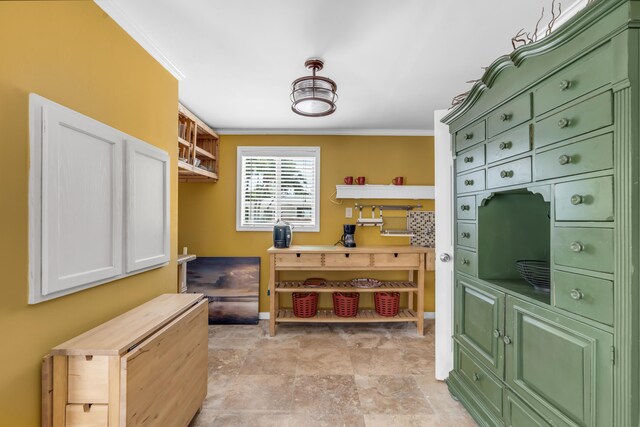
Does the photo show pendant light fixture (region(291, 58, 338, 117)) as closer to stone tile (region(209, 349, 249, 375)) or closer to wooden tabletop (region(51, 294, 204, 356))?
wooden tabletop (region(51, 294, 204, 356))

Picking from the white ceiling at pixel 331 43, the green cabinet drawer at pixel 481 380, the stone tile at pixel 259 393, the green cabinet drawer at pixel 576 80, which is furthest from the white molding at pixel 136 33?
the green cabinet drawer at pixel 481 380

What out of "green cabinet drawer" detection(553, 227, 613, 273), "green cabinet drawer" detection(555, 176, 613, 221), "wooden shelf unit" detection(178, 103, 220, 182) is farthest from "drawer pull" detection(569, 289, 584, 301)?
"wooden shelf unit" detection(178, 103, 220, 182)

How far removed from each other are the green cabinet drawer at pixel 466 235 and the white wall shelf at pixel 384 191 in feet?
5.77

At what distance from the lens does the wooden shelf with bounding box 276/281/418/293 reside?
347cm

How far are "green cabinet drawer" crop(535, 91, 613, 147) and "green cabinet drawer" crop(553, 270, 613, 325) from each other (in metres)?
0.58

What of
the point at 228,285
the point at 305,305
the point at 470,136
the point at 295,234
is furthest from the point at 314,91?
the point at 228,285

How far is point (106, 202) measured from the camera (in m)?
1.58

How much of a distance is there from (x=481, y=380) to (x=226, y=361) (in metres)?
2.20

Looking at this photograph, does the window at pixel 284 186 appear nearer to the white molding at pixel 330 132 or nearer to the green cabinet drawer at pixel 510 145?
the white molding at pixel 330 132

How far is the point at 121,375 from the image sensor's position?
1200 mm

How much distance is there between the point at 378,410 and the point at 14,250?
229 centimetres

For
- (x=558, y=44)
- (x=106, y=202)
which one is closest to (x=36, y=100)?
(x=106, y=202)

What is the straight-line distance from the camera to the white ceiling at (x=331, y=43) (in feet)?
5.45

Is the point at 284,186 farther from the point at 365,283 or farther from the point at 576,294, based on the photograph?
the point at 576,294
